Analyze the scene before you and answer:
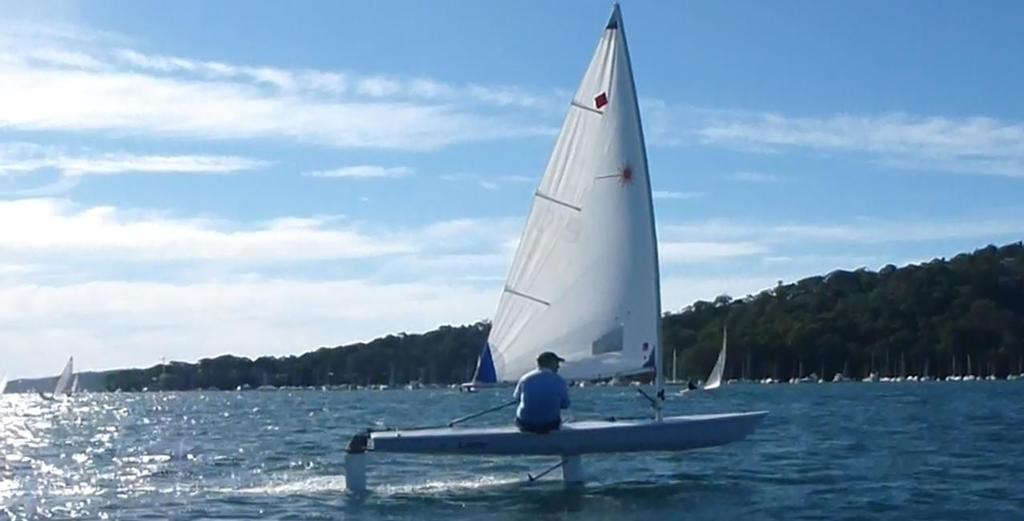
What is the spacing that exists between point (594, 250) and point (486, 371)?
94.6 inches

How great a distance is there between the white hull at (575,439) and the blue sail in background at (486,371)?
1.03 m

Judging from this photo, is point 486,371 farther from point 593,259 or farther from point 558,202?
point 558,202

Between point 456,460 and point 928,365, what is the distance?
135140mm

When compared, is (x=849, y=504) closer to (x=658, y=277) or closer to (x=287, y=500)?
(x=658, y=277)

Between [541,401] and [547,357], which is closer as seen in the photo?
[541,401]

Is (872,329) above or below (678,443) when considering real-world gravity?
above

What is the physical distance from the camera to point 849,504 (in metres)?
21.6

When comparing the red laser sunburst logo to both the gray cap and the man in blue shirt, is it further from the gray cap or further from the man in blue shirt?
the man in blue shirt

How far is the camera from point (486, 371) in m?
23.9

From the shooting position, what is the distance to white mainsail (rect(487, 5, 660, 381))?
23.7m

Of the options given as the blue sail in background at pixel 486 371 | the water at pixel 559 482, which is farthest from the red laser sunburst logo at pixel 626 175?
the water at pixel 559 482

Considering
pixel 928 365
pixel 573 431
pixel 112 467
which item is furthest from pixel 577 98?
pixel 928 365

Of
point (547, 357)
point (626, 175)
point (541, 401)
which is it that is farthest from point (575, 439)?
point (626, 175)

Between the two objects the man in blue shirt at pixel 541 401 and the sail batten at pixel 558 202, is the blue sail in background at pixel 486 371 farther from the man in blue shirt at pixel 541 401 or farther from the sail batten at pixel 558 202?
the sail batten at pixel 558 202
